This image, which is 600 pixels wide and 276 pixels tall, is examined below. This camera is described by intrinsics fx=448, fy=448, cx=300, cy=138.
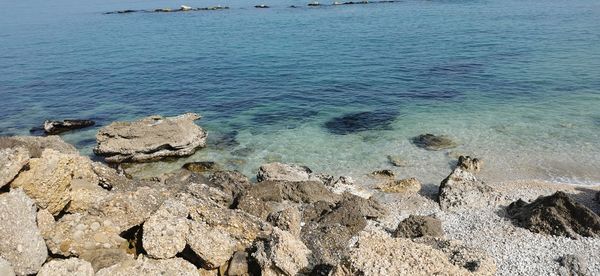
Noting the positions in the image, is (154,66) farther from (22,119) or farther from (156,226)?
(156,226)

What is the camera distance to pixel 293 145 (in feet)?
92.2

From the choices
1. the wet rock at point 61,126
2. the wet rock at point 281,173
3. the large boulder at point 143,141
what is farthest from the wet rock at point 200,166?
the wet rock at point 61,126

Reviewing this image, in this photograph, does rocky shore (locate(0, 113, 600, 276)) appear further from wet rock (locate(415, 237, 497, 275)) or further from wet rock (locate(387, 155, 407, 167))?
wet rock (locate(387, 155, 407, 167))

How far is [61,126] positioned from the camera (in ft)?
104

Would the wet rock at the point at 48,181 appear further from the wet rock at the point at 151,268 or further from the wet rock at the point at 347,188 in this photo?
the wet rock at the point at 347,188

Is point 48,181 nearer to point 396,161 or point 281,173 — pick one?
point 281,173

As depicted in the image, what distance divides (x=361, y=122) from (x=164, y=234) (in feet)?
69.4

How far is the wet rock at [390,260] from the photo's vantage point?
926cm

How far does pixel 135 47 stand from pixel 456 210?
188ft

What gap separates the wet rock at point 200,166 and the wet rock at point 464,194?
12.5 meters

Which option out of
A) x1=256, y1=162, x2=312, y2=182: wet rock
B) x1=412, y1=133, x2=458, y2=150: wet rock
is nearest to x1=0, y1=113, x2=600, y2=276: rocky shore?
x1=256, y1=162, x2=312, y2=182: wet rock

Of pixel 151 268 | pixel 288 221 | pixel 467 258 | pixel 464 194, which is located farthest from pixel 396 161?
pixel 151 268

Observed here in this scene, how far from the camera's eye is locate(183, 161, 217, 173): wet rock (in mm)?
25109

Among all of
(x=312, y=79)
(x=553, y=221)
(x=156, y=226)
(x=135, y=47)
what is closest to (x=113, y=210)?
(x=156, y=226)
